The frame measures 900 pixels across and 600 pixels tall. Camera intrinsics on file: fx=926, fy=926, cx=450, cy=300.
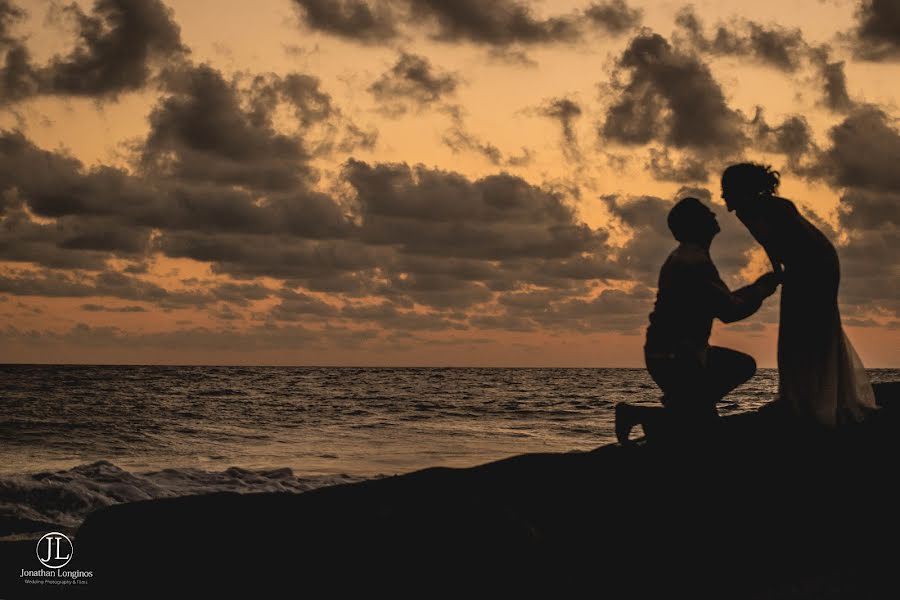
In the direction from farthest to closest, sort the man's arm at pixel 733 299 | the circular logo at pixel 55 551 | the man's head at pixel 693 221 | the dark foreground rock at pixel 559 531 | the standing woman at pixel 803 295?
the circular logo at pixel 55 551 → the standing woman at pixel 803 295 → the man's head at pixel 693 221 → the man's arm at pixel 733 299 → the dark foreground rock at pixel 559 531

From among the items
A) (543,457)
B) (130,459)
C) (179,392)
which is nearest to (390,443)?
(130,459)

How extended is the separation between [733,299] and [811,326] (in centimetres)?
88

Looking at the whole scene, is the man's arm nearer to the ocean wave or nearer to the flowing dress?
the flowing dress

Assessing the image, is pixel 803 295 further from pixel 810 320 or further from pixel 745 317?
pixel 745 317

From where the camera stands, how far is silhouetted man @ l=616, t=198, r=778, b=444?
257 inches

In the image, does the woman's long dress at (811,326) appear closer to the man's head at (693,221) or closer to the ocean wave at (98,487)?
the man's head at (693,221)

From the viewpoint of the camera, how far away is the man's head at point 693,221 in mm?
6641

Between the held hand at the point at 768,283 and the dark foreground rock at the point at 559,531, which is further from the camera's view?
the held hand at the point at 768,283

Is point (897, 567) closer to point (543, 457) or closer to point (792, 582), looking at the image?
point (792, 582)

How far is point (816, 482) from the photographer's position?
6.55 m

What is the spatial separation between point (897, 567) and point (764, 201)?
2.72 m

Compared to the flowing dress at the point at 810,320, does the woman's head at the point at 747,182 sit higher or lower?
higher

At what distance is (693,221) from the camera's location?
6.65 meters

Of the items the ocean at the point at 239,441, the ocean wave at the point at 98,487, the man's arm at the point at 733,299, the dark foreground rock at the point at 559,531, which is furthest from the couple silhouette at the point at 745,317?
the ocean at the point at 239,441
